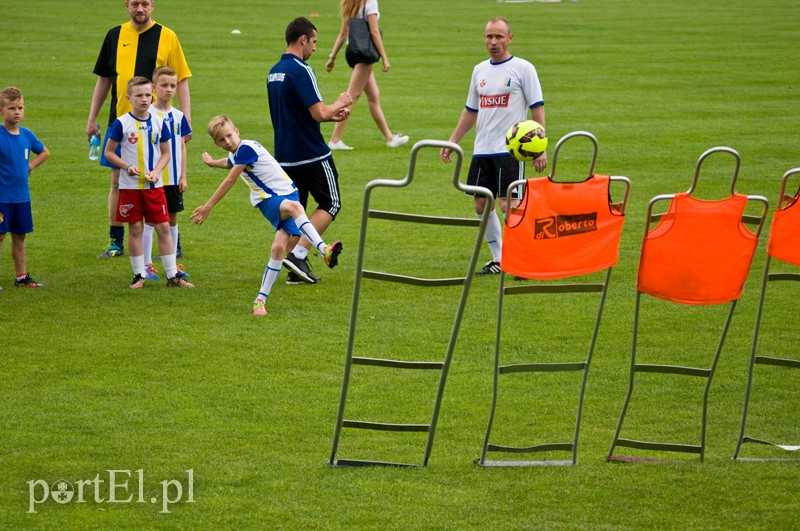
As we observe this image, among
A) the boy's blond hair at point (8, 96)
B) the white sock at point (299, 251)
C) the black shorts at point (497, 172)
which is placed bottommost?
the white sock at point (299, 251)

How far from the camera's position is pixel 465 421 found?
6828 millimetres

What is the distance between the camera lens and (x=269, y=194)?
947 centimetres

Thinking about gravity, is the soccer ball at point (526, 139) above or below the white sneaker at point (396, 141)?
above

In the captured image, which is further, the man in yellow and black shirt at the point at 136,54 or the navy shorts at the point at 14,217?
the man in yellow and black shirt at the point at 136,54

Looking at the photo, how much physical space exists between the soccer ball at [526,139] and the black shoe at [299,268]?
2722 mm

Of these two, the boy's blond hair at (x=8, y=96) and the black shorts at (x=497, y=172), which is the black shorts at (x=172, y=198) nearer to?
the boy's blond hair at (x=8, y=96)

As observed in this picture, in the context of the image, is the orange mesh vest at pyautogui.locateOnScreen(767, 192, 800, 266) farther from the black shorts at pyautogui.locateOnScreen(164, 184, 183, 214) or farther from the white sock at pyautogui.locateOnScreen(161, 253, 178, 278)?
the black shorts at pyautogui.locateOnScreen(164, 184, 183, 214)

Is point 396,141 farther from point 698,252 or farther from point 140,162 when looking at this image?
point 698,252

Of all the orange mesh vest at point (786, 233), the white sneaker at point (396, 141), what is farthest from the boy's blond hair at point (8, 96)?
the white sneaker at point (396, 141)

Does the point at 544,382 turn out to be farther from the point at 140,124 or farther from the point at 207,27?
the point at 207,27

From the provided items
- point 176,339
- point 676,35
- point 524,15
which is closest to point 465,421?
point 176,339

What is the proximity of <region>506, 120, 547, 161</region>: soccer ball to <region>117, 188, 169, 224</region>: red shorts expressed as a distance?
3357 mm

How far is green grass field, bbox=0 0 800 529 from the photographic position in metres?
5.34

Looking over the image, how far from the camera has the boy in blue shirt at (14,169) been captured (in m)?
9.58
